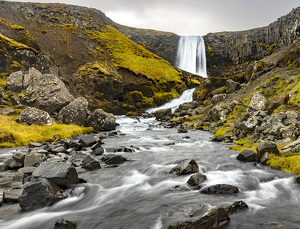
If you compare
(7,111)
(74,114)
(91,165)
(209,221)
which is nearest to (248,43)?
(74,114)

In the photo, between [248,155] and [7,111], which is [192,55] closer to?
[7,111]

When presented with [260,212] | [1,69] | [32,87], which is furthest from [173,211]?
[1,69]

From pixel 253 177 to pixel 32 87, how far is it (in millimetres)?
35108

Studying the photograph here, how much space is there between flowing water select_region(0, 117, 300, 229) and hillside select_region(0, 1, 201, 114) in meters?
40.2

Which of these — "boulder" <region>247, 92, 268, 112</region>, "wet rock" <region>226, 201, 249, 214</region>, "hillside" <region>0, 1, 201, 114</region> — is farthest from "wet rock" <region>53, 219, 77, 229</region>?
"hillside" <region>0, 1, 201, 114</region>

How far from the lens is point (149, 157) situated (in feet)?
54.1

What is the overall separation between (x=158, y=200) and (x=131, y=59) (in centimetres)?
7288

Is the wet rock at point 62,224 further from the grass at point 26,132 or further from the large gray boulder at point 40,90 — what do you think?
the large gray boulder at point 40,90

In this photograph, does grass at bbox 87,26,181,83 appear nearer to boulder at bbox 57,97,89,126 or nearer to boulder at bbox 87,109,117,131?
boulder at bbox 87,109,117,131

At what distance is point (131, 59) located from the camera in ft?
252

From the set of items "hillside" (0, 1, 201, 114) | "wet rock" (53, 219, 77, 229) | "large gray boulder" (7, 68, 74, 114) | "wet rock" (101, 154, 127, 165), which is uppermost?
"hillside" (0, 1, 201, 114)

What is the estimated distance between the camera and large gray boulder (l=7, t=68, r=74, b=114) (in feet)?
103

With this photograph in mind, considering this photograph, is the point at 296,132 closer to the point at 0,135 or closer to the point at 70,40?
the point at 0,135

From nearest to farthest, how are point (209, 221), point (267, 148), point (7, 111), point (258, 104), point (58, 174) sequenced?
point (209, 221), point (58, 174), point (267, 148), point (258, 104), point (7, 111)
